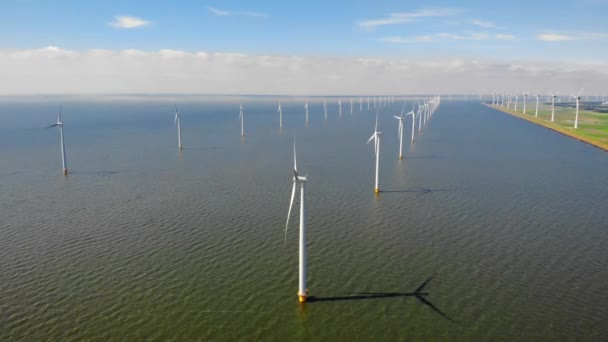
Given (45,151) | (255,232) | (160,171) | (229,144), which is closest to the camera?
(255,232)

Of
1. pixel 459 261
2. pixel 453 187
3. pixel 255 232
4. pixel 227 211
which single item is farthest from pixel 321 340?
pixel 453 187

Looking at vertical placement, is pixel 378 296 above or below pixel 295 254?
below

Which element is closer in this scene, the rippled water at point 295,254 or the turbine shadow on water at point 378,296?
the rippled water at point 295,254

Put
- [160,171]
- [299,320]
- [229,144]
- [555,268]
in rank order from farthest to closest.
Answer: [229,144] → [160,171] → [555,268] → [299,320]

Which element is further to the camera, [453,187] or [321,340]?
[453,187]

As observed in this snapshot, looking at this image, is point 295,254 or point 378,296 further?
point 295,254

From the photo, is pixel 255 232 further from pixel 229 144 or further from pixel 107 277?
pixel 229 144

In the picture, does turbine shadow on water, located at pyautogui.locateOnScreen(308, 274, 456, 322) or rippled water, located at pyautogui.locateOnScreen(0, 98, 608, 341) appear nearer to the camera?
rippled water, located at pyautogui.locateOnScreen(0, 98, 608, 341)
